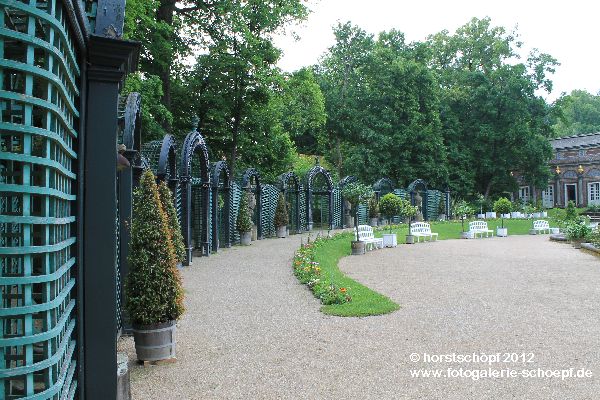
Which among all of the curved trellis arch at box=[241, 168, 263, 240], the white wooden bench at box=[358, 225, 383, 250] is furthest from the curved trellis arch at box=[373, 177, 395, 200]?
the white wooden bench at box=[358, 225, 383, 250]

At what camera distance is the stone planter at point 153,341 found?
5598mm

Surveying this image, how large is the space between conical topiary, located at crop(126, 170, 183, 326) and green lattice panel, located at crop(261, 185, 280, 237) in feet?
54.7

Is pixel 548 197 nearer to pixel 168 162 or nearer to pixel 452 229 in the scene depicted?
pixel 452 229

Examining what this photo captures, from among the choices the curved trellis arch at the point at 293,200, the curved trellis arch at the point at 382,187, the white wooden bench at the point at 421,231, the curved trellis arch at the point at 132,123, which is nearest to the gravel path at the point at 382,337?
the curved trellis arch at the point at 132,123

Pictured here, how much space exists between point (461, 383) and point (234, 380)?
2227 mm

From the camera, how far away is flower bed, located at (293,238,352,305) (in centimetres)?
870

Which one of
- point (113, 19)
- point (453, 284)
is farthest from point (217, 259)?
point (113, 19)

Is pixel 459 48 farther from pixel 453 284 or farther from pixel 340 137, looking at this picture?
pixel 453 284

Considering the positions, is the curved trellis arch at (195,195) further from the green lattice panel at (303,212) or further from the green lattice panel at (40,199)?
the green lattice panel at (40,199)

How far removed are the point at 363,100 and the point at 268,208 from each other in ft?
63.7

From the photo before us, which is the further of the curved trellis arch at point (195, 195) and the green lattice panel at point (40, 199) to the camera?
the curved trellis arch at point (195, 195)

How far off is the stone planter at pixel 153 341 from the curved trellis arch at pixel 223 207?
37.9 ft

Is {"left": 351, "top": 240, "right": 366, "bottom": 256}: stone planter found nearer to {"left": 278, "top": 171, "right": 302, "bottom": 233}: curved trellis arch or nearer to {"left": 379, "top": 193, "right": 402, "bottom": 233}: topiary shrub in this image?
{"left": 379, "top": 193, "right": 402, "bottom": 233}: topiary shrub

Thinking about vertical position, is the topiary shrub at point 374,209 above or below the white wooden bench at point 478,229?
above
